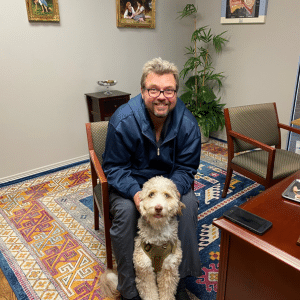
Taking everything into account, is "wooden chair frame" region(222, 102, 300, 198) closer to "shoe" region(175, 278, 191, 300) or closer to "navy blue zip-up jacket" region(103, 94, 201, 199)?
"navy blue zip-up jacket" region(103, 94, 201, 199)

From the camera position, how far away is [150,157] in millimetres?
1681

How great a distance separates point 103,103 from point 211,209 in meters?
1.73

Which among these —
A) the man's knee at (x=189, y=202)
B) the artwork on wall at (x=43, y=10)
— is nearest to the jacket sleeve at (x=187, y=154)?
the man's knee at (x=189, y=202)

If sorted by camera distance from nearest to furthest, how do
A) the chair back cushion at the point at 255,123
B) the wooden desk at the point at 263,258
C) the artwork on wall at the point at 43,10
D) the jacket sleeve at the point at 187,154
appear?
the wooden desk at the point at 263,258, the jacket sleeve at the point at 187,154, the chair back cushion at the point at 255,123, the artwork on wall at the point at 43,10

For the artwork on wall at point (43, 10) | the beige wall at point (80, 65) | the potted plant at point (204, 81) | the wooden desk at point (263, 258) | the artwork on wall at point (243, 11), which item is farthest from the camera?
the potted plant at point (204, 81)

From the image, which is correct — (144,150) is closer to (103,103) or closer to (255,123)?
(255,123)

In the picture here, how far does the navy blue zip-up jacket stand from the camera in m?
1.62

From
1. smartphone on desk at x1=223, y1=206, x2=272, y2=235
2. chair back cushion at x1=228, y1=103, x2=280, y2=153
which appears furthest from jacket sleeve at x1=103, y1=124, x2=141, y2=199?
chair back cushion at x1=228, y1=103, x2=280, y2=153

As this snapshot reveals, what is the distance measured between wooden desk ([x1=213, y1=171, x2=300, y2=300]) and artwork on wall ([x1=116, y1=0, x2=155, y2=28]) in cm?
295

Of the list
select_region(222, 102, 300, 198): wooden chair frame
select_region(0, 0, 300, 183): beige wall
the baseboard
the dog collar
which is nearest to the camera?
the dog collar

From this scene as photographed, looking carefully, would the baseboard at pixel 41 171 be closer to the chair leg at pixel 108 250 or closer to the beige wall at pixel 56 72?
the beige wall at pixel 56 72

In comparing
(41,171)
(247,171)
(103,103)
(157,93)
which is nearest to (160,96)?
(157,93)

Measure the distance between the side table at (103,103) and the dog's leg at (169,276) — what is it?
2168mm

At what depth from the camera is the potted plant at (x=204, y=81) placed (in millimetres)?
3842
